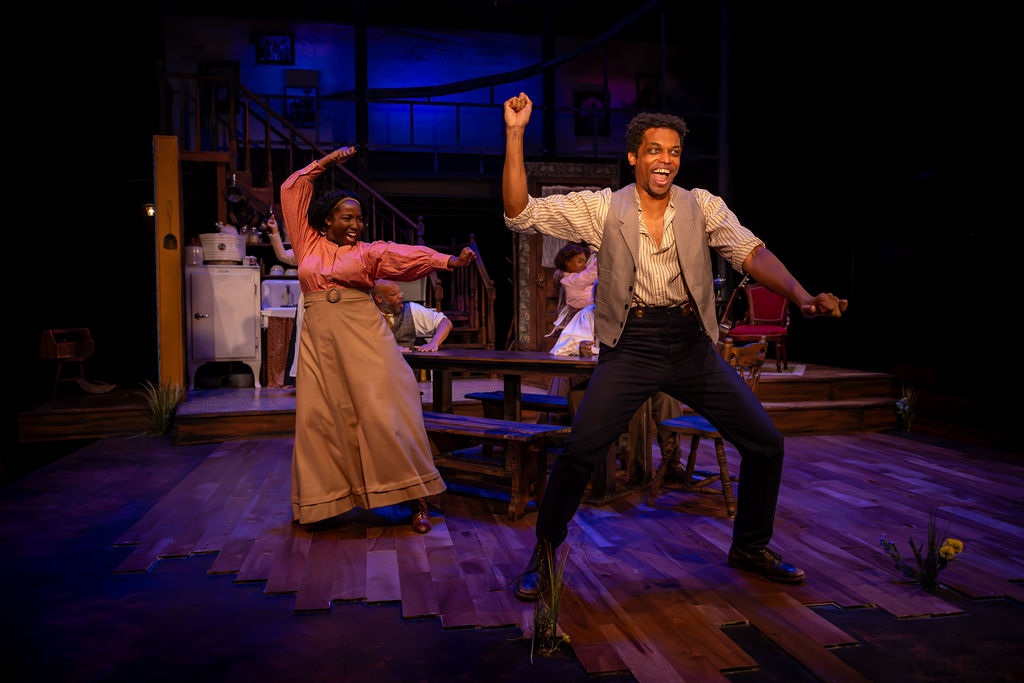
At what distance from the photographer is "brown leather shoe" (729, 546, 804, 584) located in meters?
2.74

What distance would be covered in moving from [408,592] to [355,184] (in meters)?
8.92

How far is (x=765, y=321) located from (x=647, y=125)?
238 inches

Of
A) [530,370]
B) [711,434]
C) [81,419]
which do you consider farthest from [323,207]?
[81,419]

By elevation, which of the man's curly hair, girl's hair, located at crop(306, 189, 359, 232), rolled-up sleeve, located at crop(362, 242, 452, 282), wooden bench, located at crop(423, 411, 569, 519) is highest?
the man's curly hair

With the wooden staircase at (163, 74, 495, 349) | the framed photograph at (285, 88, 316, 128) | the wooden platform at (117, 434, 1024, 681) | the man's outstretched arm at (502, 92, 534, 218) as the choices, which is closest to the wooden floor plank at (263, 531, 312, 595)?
the wooden platform at (117, 434, 1024, 681)

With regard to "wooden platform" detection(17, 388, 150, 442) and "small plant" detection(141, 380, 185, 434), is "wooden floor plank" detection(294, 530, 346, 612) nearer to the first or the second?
"small plant" detection(141, 380, 185, 434)

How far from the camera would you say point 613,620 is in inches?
95.8

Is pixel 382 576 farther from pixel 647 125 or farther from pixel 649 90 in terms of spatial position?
pixel 649 90

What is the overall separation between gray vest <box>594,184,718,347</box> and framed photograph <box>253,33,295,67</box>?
11.9 metres

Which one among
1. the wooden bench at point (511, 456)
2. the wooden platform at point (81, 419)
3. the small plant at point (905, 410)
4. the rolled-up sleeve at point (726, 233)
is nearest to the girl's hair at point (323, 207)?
the wooden bench at point (511, 456)

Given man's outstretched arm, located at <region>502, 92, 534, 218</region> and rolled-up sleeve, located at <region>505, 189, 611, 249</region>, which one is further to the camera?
rolled-up sleeve, located at <region>505, 189, 611, 249</region>

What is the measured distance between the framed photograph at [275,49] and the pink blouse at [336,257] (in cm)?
1056

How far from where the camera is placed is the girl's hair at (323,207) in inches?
132

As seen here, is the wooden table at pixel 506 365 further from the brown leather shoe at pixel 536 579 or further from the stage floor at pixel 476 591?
the brown leather shoe at pixel 536 579
